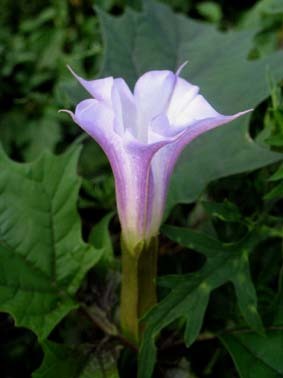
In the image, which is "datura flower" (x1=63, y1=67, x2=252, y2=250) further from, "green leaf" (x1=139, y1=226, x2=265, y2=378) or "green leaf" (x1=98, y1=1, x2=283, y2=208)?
"green leaf" (x1=98, y1=1, x2=283, y2=208)

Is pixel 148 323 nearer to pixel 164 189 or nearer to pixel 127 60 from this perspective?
pixel 164 189

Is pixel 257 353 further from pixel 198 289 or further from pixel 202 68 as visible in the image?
pixel 202 68

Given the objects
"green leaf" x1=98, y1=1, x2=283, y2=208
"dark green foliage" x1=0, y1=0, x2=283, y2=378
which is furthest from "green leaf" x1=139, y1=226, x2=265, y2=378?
"green leaf" x1=98, y1=1, x2=283, y2=208

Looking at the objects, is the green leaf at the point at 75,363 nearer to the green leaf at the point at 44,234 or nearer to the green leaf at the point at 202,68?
the green leaf at the point at 44,234

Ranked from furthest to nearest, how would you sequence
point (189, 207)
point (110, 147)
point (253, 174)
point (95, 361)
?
point (189, 207), point (253, 174), point (95, 361), point (110, 147)

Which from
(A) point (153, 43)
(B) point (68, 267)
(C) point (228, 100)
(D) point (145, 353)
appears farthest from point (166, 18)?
(D) point (145, 353)

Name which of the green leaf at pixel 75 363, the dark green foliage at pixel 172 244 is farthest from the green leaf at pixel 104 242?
the green leaf at pixel 75 363

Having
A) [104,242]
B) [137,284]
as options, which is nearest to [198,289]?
[137,284]
